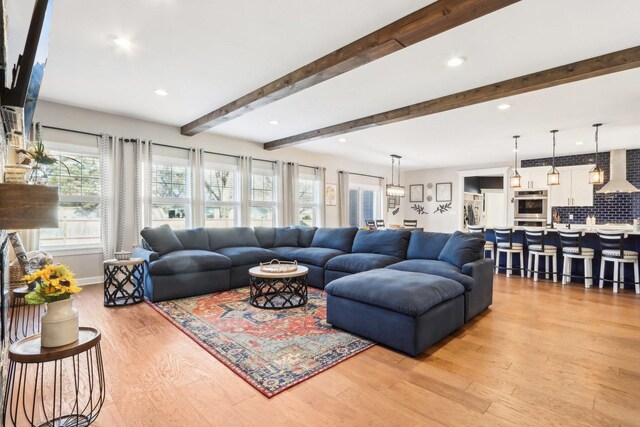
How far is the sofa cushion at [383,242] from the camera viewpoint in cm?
441

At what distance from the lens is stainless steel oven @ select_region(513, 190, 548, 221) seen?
25.4 feet

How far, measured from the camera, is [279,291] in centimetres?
388

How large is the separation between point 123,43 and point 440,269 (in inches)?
152

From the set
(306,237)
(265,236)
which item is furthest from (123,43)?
(306,237)

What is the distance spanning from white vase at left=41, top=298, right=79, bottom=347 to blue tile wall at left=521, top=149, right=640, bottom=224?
30.8 ft

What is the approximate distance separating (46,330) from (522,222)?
934 centimetres

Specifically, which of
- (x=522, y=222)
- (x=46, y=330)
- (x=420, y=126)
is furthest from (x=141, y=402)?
(x=522, y=222)

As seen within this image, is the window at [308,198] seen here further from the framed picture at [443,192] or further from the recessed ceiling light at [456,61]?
the recessed ceiling light at [456,61]

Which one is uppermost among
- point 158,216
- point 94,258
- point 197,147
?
point 197,147

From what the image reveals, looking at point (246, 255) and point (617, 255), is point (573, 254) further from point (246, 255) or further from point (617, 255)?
point (246, 255)

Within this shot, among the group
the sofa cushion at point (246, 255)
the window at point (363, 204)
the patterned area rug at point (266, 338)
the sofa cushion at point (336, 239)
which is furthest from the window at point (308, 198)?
the patterned area rug at point (266, 338)

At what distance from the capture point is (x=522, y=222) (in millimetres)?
8086

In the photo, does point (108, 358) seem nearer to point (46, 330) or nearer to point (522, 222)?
point (46, 330)

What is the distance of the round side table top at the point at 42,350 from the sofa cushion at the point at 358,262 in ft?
10.0
